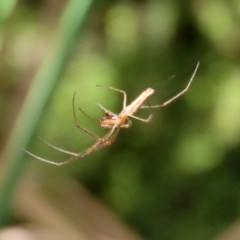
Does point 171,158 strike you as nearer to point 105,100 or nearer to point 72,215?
point 105,100

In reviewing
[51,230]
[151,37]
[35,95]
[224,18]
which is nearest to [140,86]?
[151,37]

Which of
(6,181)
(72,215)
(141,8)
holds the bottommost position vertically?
(72,215)

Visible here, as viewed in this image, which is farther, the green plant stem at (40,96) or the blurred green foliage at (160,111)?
the blurred green foliage at (160,111)

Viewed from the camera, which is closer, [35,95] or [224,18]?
[35,95]

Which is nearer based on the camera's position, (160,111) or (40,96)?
(40,96)

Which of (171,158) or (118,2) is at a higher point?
(118,2)

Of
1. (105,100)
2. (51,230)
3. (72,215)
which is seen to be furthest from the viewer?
(105,100)

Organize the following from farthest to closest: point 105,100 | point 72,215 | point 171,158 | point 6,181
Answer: point 171,158, point 105,100, point 72,215, point 6,181

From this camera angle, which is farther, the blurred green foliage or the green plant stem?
the blurred green foliage
